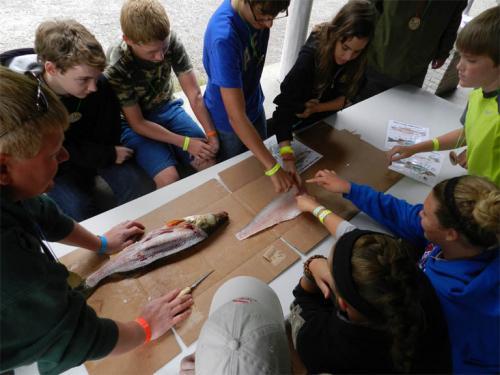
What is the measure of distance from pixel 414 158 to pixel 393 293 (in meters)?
1.30

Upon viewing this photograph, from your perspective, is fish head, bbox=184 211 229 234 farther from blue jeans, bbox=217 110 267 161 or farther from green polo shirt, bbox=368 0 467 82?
green polo shirt, bbox=368 0 467 82

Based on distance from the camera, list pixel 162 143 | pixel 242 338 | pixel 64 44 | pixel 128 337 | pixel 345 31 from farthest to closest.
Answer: pixel 162 143
pixel 345 31
pixel 64 44
pixel 128 337
pixel 242 338

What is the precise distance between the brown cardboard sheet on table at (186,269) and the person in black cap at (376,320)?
0.36m

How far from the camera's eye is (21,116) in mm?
721

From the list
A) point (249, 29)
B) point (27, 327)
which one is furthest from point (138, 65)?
point (27, 327)

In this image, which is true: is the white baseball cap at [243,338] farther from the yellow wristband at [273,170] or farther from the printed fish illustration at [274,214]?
the yellow wristband at [273,170]

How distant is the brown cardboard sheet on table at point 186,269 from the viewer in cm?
104

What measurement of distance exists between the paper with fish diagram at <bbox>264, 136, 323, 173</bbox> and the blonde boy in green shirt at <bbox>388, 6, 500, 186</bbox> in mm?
781

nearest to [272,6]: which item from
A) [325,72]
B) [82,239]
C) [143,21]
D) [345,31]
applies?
[345,31]

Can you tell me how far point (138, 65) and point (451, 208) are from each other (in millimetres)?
1789

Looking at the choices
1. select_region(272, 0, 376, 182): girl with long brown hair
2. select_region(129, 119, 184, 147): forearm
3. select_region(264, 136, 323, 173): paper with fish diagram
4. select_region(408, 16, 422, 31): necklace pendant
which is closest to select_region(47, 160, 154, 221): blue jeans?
select_region(129, 119, 184, 147): forearm

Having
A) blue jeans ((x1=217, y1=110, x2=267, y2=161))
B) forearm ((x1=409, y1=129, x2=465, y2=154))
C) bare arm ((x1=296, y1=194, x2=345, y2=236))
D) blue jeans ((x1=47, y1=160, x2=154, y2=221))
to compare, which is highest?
forearm ((x1=409, y1=129, x2=465, y2=154))

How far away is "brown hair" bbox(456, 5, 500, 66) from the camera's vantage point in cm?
134

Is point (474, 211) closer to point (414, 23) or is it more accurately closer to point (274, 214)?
point (274, 214)
